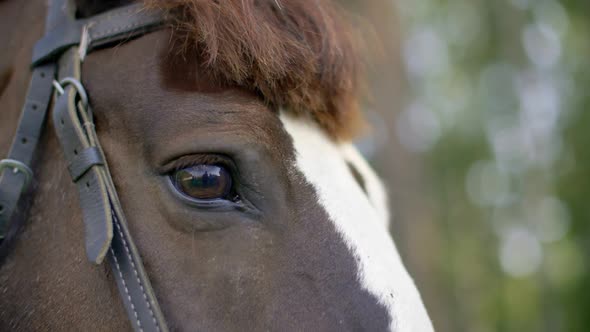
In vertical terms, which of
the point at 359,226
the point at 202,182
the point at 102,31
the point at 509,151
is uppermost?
the point at 102,31

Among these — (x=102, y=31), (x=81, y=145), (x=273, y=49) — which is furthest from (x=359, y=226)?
(x=102, y=31)

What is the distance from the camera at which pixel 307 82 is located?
180cm

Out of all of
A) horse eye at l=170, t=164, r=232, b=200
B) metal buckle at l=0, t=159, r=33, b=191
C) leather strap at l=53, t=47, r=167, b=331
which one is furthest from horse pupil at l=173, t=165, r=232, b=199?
metal buckle at l=0, t=159, r=33, b=191

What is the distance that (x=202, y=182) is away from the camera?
5.26 ft

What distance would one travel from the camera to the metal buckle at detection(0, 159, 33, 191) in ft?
5.43

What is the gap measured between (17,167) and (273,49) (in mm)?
868

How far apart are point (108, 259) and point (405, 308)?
0.86m

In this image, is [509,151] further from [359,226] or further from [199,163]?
[199,163]

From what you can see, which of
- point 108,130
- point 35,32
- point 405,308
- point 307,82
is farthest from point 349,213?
point 35,32

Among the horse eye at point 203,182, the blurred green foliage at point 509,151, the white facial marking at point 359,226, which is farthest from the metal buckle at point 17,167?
the blurred green foliage at point 509,151

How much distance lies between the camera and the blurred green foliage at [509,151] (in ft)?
40.3

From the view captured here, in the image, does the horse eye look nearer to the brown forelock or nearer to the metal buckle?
the brown forelock

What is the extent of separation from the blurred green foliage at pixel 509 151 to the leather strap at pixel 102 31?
9.25 m

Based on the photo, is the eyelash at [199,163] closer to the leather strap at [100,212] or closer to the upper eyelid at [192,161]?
the upper eyelid at [192,161]
